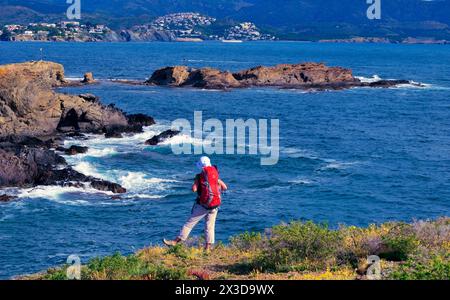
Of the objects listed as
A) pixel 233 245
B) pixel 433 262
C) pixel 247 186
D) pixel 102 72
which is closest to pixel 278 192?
pixel 247 186

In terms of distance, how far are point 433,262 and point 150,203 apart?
77.5 feet

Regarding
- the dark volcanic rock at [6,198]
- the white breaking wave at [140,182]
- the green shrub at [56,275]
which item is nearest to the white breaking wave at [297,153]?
the white breaking wave at [140,182]

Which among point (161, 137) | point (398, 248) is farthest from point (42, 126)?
point (398, 248)

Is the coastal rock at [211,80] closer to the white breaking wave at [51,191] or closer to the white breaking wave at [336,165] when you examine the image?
the white breaking wave at [336,165]

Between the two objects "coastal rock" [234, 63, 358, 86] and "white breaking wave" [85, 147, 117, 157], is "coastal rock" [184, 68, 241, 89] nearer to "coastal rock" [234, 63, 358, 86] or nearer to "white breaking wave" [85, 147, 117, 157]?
"coastal rock" [234, 63, 358, 86]

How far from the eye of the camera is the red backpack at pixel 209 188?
1598cm

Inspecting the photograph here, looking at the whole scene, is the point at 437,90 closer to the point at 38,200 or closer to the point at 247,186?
the point at 247,186

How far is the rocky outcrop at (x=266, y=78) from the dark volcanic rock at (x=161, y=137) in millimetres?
41243

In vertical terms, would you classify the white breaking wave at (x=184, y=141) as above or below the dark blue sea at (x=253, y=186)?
above

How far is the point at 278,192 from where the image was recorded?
39.2 m

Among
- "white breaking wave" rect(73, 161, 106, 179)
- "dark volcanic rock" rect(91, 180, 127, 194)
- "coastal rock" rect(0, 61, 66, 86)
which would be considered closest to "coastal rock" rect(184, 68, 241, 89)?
"coastal rock" rect(0, 61, 66, 86)
